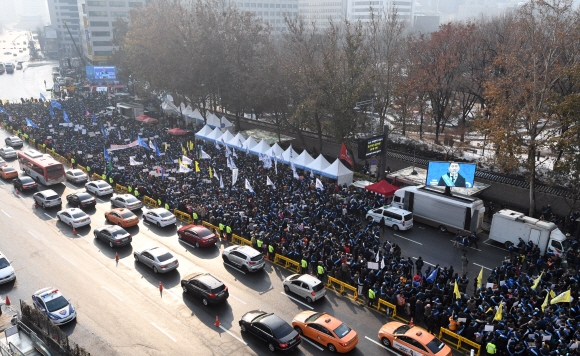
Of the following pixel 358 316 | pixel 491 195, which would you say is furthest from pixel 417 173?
pixel 358 316

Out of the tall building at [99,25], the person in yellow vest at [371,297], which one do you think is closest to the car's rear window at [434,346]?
the person in yellow vest at [371,297]

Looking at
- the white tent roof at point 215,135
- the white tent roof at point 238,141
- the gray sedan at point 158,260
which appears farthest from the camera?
the white tent roof at point 215,135

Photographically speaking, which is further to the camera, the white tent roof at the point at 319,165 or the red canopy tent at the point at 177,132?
the red canopy tent at the point at 177,132

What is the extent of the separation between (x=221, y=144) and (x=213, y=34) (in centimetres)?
1284

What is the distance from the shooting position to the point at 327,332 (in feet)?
53.7

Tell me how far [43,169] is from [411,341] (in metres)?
31.1

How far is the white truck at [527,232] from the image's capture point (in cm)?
2356

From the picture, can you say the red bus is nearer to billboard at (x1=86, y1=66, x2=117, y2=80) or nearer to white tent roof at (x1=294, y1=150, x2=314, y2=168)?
white tent roof at (x1=294, y1=150, x2=314, y2=168)

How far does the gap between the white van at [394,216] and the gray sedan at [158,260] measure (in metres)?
13.0

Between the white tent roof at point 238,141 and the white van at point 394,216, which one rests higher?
the white tent roof at point 238,141

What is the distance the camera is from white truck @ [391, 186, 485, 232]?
27.0m

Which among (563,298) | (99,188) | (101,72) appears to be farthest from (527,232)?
(101,72)

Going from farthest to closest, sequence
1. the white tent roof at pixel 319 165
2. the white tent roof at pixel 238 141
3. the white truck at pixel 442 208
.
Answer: the white tent roof at pixel 238 141, the white tent roof at pixel 319 165, the white truck at pixel 442 208

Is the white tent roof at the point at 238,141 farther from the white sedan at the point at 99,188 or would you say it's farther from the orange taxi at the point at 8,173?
the orange taxi at the point at 8,173
